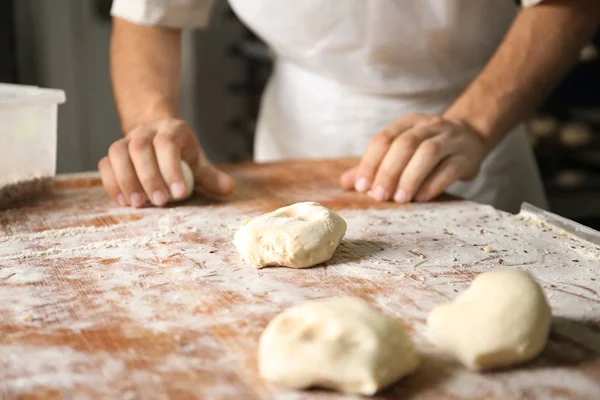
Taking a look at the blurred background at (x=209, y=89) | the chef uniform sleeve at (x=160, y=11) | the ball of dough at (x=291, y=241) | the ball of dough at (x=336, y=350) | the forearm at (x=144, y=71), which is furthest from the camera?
the blurred background at (x=209, y=89)

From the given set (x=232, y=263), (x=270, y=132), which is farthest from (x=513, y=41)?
(x=232, y=263)

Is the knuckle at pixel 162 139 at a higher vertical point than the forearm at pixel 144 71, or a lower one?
lower

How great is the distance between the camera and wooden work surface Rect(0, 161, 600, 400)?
690 millimetres

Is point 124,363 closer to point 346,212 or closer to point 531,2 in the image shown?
point 346,212

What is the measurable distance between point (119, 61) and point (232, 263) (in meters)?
1.02

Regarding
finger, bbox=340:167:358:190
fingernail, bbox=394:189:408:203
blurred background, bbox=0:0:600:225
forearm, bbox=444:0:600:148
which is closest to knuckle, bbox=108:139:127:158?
finger, bbox=340:167:358:190

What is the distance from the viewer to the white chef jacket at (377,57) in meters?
1.72

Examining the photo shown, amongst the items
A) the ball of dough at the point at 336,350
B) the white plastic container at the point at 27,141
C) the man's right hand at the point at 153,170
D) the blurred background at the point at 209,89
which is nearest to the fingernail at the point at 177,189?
the man's right hand at the point at 153,170

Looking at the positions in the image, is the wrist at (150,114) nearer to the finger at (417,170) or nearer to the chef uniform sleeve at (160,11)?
the chef uniform sleeve at (160,11)

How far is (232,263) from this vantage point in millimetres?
1020

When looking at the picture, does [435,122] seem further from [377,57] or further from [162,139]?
[162,139]

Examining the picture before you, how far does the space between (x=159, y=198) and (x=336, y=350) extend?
722 mm

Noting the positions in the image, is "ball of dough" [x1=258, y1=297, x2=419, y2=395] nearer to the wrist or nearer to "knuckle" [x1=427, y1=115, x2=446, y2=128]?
"knuckle" [x1=427, y1=115, x2=446, y2=128]

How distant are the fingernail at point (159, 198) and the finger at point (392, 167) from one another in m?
0.41
